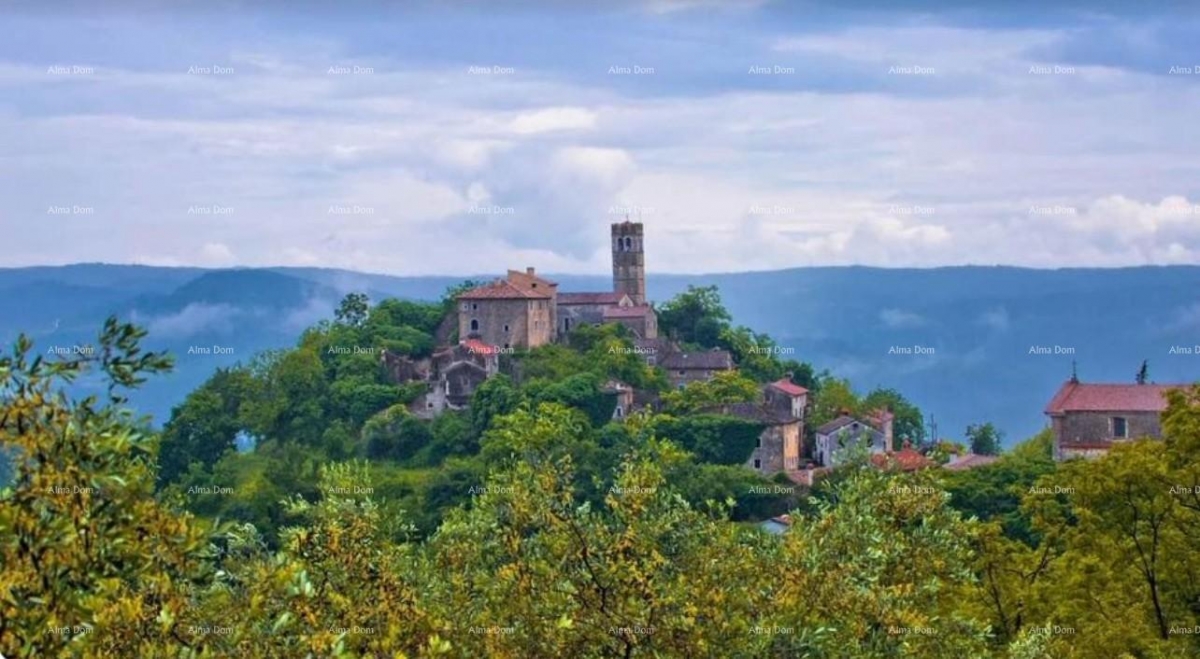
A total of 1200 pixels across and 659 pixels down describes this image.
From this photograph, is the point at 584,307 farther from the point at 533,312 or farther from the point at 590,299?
the point at 533,312

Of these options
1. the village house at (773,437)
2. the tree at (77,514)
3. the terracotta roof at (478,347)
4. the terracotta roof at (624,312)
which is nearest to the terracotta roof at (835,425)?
the village house at (773,437)

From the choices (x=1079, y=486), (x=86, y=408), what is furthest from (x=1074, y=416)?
(x=86, y=408)

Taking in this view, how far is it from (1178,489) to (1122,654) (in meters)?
5.30

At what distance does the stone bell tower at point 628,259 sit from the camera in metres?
99.9

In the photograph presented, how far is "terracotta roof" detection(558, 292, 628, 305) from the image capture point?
288 feet

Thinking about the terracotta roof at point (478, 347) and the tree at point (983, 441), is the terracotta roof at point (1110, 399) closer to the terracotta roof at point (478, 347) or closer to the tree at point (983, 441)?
the terracotta roof at point (478, 347)

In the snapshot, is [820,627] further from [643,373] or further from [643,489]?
[643,373]

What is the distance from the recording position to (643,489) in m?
18.8

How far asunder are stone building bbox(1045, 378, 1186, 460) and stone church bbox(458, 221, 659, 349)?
67.9ft

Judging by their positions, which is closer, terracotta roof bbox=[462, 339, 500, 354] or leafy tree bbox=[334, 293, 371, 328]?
terracotta roof bbox=[462, 339, 500, 354]

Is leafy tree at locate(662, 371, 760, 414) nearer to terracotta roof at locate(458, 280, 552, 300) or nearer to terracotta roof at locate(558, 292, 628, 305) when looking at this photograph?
terracotta roof at locate(458, 280, 552, 300)

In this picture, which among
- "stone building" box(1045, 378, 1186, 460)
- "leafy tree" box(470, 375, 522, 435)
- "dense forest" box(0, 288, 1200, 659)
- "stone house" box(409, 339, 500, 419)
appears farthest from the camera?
"stone house" box(409, 339, 500, 419)

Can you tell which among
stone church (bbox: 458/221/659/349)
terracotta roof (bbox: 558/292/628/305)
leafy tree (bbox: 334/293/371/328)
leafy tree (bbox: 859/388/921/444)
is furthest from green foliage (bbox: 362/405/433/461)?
leafy tree (bbox: 859/388/921/444)

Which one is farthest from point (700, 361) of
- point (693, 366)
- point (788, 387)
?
point (788, 387)
